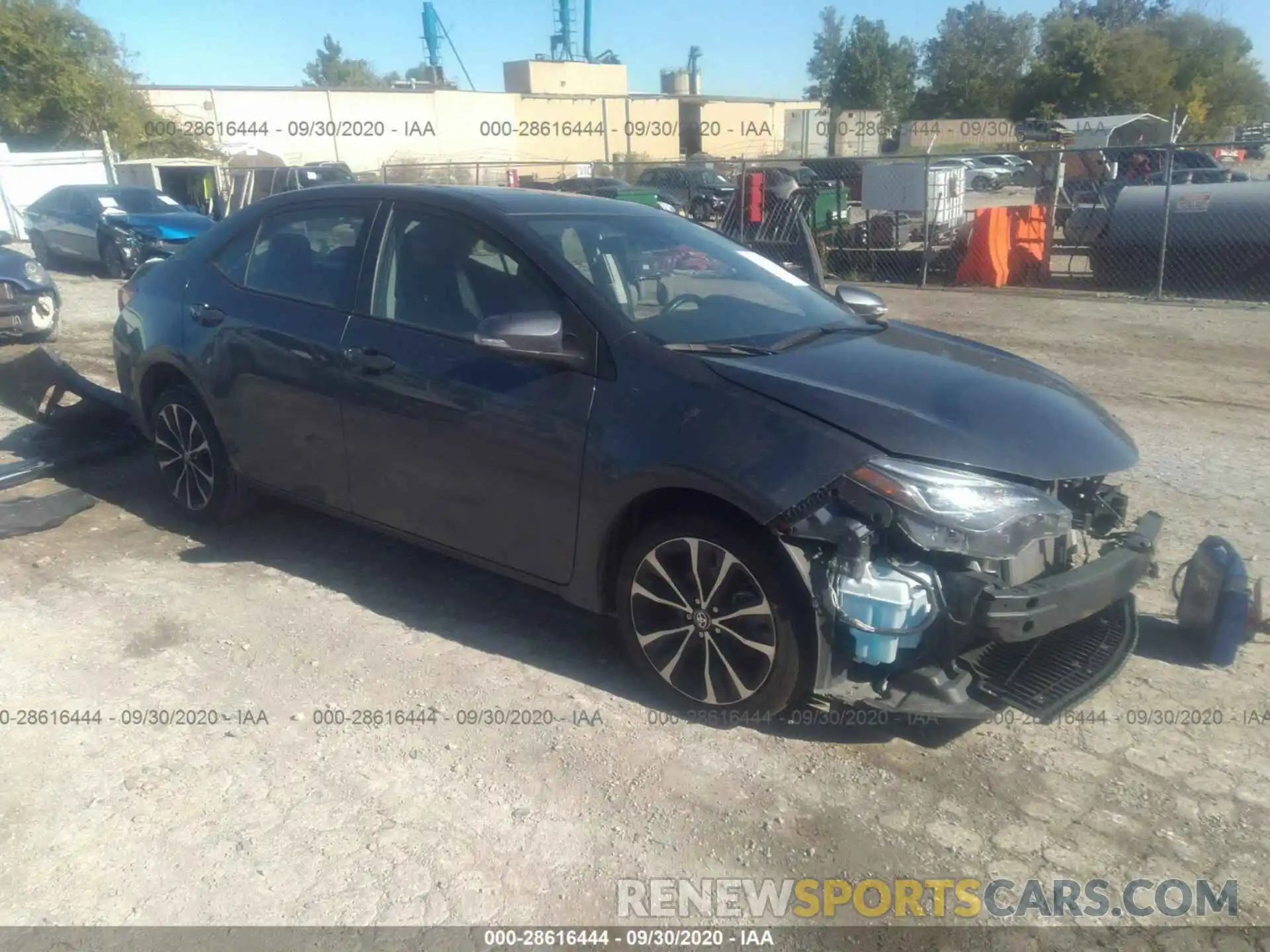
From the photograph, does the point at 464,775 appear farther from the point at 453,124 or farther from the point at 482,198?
the point at 453,124

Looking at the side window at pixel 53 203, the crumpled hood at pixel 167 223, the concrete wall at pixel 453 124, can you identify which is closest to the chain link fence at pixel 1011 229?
the crumpled hood at pixel 167 223

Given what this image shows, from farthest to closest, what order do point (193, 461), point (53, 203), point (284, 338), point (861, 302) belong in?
point (53, 203) → point (193, 461) → point (861, 302) → point (284, 338)

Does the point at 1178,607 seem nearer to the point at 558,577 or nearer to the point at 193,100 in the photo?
the point at 558,577

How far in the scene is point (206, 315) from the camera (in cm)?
498

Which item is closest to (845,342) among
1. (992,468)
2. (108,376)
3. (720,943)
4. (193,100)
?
(992,468)

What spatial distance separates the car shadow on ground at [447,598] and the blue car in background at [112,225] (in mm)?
12005

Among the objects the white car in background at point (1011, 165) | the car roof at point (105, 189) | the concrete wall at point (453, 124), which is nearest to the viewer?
the car roof at point (105, 189)

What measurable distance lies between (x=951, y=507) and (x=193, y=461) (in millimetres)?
3901

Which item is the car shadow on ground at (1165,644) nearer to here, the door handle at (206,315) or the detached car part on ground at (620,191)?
the door handle at (206,315)

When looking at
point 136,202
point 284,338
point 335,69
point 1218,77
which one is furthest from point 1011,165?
point 335,69

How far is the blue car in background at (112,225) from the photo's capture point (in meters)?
16.7

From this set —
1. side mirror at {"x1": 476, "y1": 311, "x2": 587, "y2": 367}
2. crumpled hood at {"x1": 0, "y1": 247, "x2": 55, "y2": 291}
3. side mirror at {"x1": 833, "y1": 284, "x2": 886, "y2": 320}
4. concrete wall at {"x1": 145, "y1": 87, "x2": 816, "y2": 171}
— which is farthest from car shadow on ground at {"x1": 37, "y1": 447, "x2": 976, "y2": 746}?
concrete wall at {"x1": 145, "y1": 87, "x2": 816, "y2": 171}

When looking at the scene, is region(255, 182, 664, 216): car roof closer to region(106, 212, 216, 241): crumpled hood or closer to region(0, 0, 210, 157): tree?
region(106, 212, 216, 241): crumpled hood

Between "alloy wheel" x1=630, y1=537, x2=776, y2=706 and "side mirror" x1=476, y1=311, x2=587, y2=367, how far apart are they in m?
0.77
